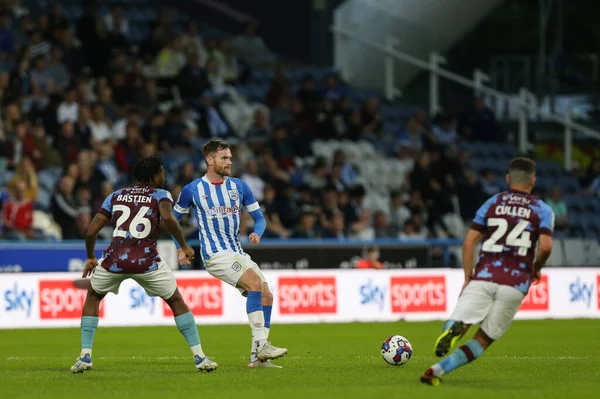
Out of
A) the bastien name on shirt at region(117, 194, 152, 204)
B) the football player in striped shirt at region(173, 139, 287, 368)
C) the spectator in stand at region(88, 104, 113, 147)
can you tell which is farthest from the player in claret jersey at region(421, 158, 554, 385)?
the spectator in stand at region(88, 104, 113, 147)

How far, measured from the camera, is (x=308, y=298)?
2052 cm

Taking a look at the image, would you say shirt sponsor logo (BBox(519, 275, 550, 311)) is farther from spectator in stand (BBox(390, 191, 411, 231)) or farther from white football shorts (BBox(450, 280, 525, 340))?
white football shorts (BBox(450, 280, 525, 340))

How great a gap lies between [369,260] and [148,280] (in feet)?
34.8

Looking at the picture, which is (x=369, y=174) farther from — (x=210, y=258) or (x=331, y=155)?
(x=210, y=258)

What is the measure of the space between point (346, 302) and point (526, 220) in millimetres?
10943

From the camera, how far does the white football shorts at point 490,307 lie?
32.0ft

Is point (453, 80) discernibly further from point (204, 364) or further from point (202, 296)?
point (204, 364)

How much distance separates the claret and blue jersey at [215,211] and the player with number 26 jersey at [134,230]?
0.69 meters

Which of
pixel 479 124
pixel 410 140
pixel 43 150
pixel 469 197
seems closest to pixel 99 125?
pixel 43 150

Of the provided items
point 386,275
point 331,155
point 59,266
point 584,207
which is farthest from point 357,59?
point 59,266

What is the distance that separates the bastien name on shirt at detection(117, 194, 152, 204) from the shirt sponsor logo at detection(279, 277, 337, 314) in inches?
359

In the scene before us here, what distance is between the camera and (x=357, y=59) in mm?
30359

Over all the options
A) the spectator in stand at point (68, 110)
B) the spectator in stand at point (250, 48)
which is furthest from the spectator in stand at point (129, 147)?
the spectator in stand at point (250, 48)

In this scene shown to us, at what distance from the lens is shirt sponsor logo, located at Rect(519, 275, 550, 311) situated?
2131 centimetres
